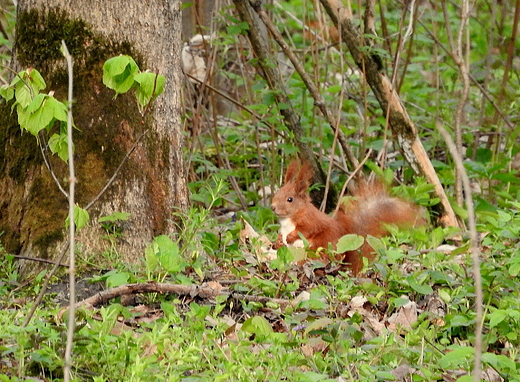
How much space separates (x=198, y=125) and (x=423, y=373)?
3.16 metres

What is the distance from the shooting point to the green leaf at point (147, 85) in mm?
2693

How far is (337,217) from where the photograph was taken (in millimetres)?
4578

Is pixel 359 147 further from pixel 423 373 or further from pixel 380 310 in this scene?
pixel 423 373

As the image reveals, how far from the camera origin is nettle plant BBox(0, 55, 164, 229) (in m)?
2.58

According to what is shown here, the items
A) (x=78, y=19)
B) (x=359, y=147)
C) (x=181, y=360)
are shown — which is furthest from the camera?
(x=359, y=147)

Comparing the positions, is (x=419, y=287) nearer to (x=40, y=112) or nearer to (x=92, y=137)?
(x=92, y=137)

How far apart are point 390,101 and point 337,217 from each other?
0.78m

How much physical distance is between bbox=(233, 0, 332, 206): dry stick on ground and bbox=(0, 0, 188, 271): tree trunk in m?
1.44

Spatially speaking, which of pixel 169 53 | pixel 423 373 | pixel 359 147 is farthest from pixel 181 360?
pixel 359 147

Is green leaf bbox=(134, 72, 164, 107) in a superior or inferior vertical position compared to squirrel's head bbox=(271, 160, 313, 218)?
superior

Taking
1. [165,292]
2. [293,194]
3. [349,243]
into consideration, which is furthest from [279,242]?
[165,292]

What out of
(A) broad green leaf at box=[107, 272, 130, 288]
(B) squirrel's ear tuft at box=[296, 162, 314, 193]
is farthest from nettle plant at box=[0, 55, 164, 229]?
(B) squirrel's ear tuft at box=[296, 162, 314, 193]

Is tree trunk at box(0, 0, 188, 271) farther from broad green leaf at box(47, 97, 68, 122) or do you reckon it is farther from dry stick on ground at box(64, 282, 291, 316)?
broad green leaf at box(47, 97, 68, 122)

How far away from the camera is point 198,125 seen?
541 cm
